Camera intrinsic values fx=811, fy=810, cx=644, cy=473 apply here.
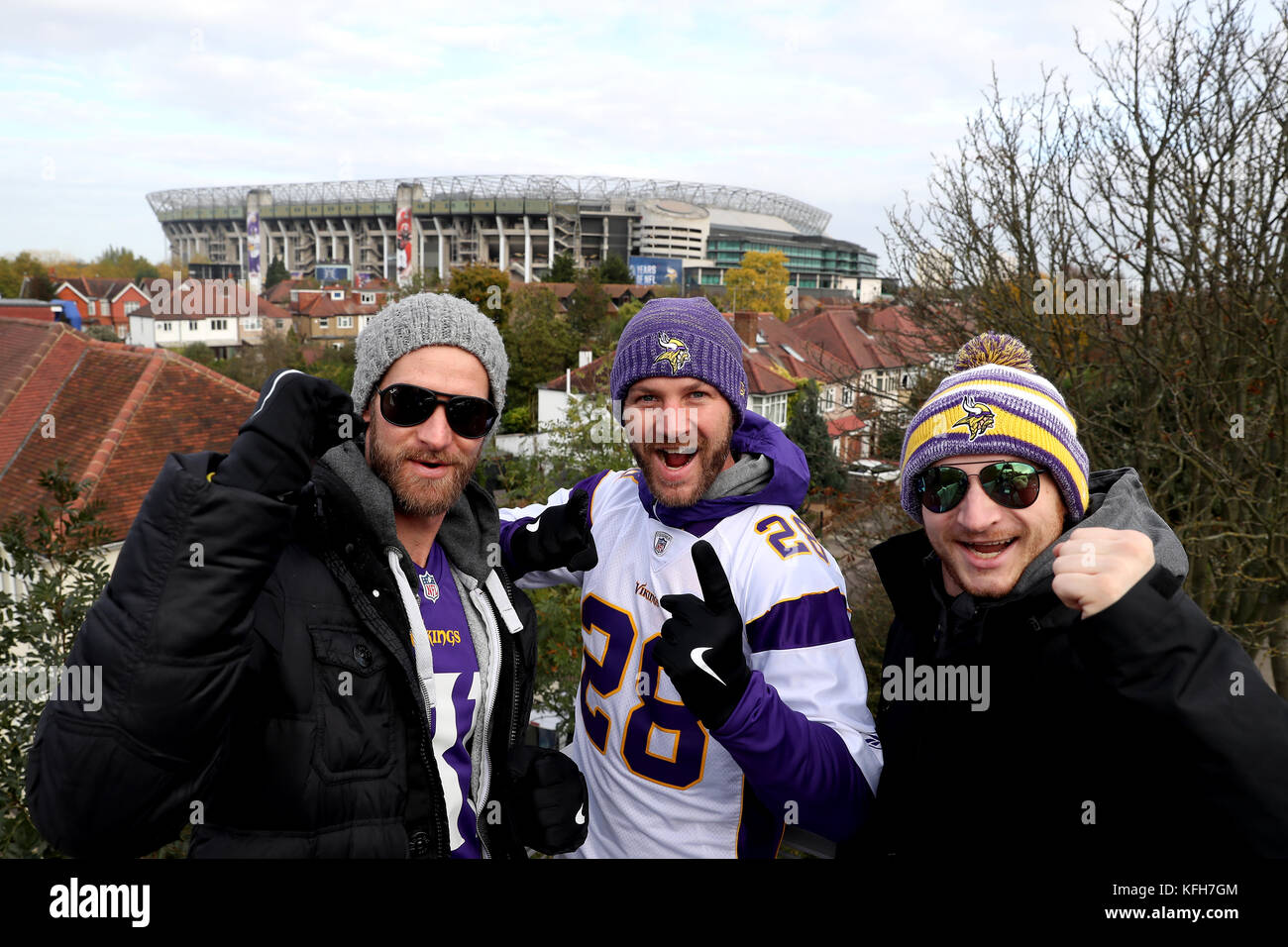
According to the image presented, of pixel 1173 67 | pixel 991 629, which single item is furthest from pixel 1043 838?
pixel 1173 67

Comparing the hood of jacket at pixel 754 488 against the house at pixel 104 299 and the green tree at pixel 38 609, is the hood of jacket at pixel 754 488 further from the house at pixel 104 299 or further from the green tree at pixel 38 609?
the house at pixel 104 299

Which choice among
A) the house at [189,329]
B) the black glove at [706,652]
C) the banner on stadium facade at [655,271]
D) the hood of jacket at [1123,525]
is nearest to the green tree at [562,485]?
the black glove at [706,652]

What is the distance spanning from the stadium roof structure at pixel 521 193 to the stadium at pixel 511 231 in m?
0.22

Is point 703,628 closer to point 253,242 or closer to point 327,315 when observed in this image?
point 327,315

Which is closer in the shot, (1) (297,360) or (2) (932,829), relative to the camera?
(2) (932,829)

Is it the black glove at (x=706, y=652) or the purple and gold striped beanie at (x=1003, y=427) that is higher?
the purple and gold striped beanie at (x=1003, y=427)

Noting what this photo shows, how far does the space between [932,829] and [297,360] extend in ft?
147

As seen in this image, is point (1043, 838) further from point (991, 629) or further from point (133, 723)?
point (133, 723)

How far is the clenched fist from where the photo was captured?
5.69 feet

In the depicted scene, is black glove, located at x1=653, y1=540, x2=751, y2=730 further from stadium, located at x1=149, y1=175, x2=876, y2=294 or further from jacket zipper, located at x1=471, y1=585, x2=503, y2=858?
stadium, located at x1=149, y1=175, x2=876, y2=294

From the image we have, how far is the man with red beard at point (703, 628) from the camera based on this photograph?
7.45 ft

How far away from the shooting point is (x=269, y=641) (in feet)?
6.72

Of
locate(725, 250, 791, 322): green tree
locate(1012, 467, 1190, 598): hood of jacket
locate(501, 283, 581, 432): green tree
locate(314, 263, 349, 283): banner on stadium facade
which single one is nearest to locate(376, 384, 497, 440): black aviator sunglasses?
locate(1012, 467, 1190, 598): hood of jacket

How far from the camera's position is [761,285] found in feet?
211
